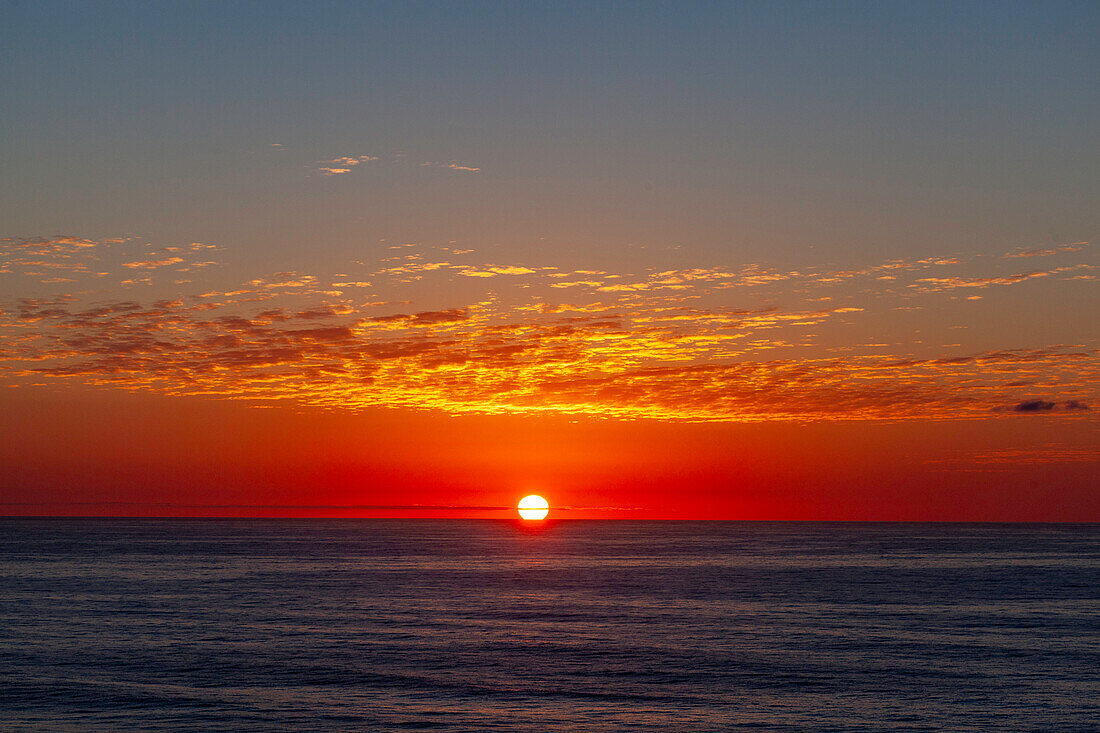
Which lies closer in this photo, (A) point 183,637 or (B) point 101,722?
(B) point 101,722

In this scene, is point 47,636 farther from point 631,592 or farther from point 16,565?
point 16,565

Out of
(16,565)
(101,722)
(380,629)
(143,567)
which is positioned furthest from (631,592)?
(16,565)

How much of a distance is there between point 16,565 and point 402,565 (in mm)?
39246

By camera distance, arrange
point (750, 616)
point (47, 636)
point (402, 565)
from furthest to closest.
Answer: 1. point (402, 565)
2. point (750, 616)
3. point (47, 636)

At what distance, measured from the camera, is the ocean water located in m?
31.6

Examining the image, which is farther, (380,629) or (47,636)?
(380,629)

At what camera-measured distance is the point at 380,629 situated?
5100cm

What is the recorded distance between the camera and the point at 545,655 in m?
42.7

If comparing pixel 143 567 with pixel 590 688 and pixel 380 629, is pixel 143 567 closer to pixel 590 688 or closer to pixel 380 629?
pixel 380 629

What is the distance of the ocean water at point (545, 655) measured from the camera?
1244 inches

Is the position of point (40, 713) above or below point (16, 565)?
below

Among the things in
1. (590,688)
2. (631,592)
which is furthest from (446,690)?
(631,592)

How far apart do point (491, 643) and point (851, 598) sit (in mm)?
33657

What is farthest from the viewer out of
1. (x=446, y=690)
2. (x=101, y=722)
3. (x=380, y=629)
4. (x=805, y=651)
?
(x=380, y=629)
